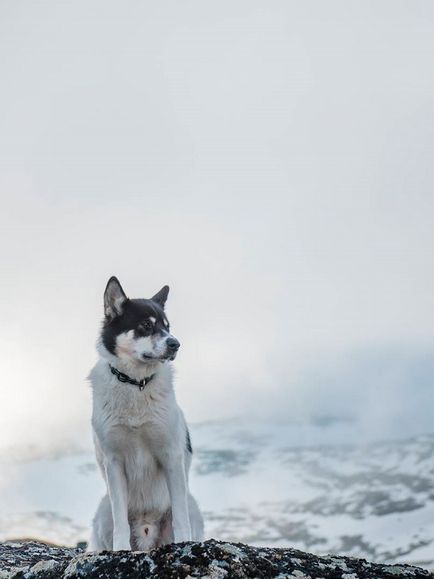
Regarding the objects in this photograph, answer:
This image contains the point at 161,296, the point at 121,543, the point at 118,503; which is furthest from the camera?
the point at 161,296

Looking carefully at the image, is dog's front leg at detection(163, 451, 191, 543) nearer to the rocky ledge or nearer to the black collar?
the black collar

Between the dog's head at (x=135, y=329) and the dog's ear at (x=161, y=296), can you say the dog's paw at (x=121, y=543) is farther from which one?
the dog's ear at (x=161, y=296)

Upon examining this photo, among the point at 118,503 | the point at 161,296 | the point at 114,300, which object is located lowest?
the point at 118,503

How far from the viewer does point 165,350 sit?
1155 centimetres

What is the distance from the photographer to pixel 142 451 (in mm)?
11289

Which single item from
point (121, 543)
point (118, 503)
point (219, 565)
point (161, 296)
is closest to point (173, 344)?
point (161, 296)

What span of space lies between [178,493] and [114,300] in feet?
10.7

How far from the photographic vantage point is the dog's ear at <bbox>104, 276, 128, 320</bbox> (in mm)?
12164

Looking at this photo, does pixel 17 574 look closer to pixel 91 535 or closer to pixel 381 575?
pixel 91 535

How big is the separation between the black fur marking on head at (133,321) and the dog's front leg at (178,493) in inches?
77.0

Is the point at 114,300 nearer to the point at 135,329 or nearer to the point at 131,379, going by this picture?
the point at 135,329

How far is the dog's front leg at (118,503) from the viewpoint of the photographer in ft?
35.2

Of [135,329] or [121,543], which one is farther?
[135,329]

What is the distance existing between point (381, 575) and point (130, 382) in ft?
16.1
